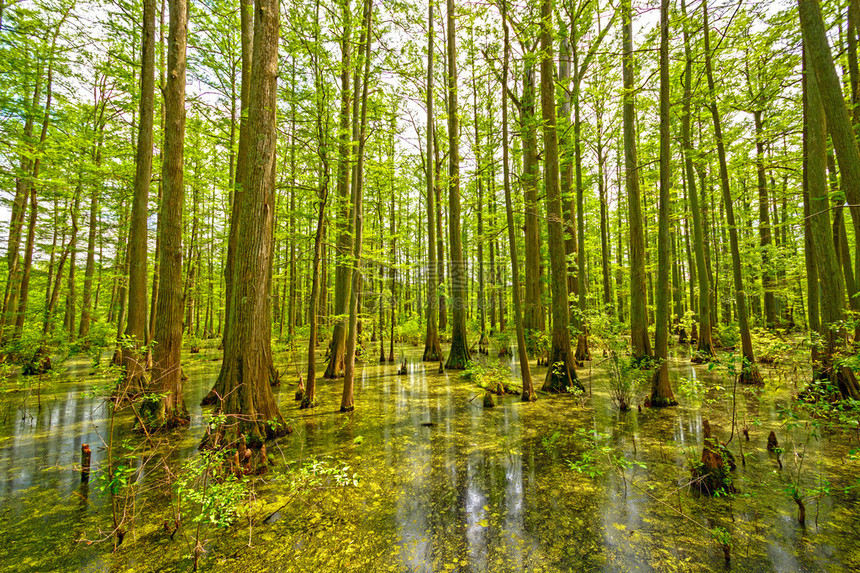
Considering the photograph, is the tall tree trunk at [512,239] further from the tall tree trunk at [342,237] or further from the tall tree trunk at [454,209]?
the tall tree trunk at [342,237]

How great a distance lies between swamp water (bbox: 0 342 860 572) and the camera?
2.55m

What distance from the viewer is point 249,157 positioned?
4770mm

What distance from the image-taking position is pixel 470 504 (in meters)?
3.33

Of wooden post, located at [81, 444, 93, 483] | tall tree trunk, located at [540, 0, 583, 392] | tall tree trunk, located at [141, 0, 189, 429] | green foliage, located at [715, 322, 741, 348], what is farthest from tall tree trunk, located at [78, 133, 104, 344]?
green foliage, located at [715, 322, 741, 348]

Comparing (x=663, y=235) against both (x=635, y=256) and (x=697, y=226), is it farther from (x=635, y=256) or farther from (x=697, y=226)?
(x=697, y=226)

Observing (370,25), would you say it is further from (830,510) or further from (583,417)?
(830,510)

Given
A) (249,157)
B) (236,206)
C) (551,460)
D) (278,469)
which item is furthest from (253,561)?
(236,206)

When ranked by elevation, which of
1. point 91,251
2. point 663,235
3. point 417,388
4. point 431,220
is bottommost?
point 417,388

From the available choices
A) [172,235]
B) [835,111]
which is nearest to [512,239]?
[835,111]

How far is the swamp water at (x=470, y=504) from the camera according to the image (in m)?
2.55

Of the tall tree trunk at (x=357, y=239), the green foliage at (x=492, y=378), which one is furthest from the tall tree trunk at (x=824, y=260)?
the tall tree trunk at (x=357, y=239)

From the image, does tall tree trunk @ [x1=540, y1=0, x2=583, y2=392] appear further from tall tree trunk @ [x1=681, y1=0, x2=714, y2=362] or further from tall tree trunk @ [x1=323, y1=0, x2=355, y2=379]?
tall tree trunk @ [x1=323, y1=0, x2=355, y2=379]

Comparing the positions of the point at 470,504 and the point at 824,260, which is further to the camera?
the point at 824,260

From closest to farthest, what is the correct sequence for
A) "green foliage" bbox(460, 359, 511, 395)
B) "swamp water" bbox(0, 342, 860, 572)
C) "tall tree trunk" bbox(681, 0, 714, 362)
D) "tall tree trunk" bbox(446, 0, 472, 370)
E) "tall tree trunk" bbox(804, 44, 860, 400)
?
"swamp water" bbox(0, 342, 860, 572), "tall tree trunk" bbox(804, 44, 860, 400), "green foliage" bbox(460, 359, 511, 395), "tall tree trunk" bbox(681, 0, 714, 362), "tall tree trunk" bbox(446, 0, 472, 370)
